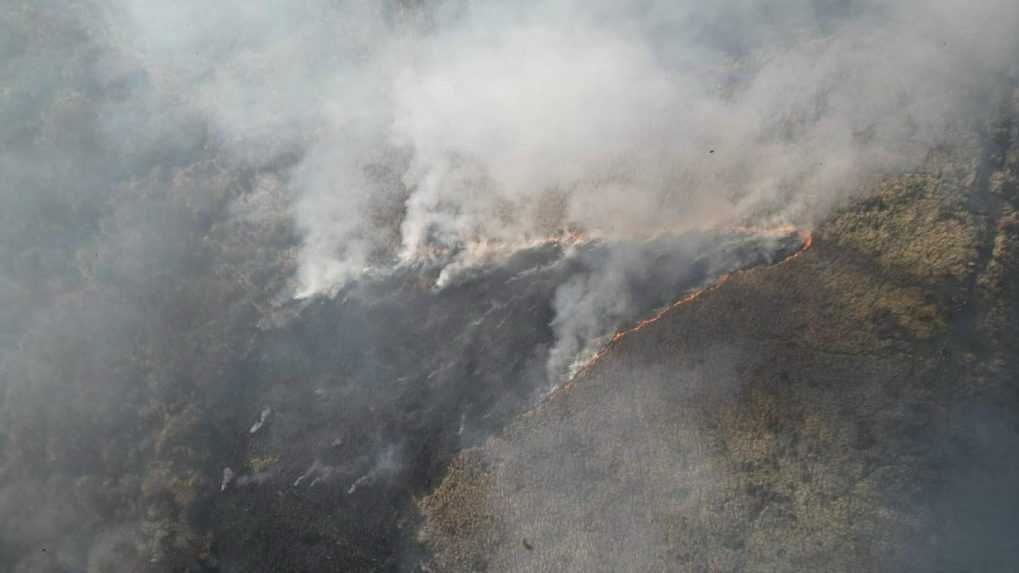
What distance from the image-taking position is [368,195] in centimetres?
2750

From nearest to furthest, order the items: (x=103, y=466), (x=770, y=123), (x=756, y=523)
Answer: (x=756, y=523) < (x=770, y=123) < (x=103, y=466)

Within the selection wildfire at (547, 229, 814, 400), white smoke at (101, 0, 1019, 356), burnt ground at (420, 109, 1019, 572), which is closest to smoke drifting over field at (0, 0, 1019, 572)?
white smoke at (101, 0, 1019, 356)

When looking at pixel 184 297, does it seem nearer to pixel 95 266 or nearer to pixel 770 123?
pixel 95 266

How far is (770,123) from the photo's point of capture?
23797mm

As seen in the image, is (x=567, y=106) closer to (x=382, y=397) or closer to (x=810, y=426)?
(x=382, y=397)

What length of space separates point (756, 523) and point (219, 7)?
31.0 meters

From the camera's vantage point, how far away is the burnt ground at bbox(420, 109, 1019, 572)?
1953cm

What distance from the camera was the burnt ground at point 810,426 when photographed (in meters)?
19.5

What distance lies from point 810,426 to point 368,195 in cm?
1731

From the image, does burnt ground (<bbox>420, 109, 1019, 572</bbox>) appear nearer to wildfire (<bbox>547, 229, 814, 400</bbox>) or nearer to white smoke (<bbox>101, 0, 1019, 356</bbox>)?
wildfire (<bbox>547, 229, 814, 400</bbox>)

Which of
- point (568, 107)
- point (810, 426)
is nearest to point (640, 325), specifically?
point (810, 426)

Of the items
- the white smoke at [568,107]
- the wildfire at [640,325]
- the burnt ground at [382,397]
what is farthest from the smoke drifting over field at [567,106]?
the wildfire at [640,325]

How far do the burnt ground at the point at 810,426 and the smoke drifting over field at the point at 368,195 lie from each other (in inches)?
56.2

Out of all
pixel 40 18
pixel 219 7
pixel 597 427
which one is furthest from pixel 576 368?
pixel 40 18
